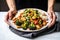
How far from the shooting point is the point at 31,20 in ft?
3.97

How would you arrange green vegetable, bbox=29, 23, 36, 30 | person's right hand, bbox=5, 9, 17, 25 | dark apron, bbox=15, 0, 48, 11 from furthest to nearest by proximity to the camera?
dark apron, bbox=15, 0, 48, 11 < person's right hand, bbox=5, 9, 17, 25 < green vegetable, bbox=29, 23, 36, 30

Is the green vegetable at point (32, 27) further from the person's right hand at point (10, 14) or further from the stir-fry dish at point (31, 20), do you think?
the person's right hand at point (10, 14)

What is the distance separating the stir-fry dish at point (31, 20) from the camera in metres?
1.17

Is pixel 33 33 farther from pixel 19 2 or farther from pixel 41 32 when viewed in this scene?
pixel 19 2

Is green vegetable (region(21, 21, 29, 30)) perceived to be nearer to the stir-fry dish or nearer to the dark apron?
the stir-fry dish

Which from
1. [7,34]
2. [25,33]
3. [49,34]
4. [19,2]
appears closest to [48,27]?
[49,34]

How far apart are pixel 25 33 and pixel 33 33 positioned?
0.05 m

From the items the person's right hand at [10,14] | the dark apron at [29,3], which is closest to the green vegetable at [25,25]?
the person's right hand at [10,14]

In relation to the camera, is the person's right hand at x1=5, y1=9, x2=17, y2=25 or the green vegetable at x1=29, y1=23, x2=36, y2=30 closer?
the green vegetable at x1=29, y1=23, x2=36, y2=30

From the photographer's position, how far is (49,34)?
123 cm

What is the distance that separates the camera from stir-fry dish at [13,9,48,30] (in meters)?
1.17

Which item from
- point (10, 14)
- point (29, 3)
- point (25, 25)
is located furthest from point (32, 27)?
point (29, 3)

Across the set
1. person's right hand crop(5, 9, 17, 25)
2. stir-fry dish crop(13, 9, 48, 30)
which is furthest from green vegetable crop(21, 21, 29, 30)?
person's right hand crop(5, 9, 17, 25)

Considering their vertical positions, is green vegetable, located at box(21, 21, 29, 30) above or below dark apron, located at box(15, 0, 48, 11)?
below
